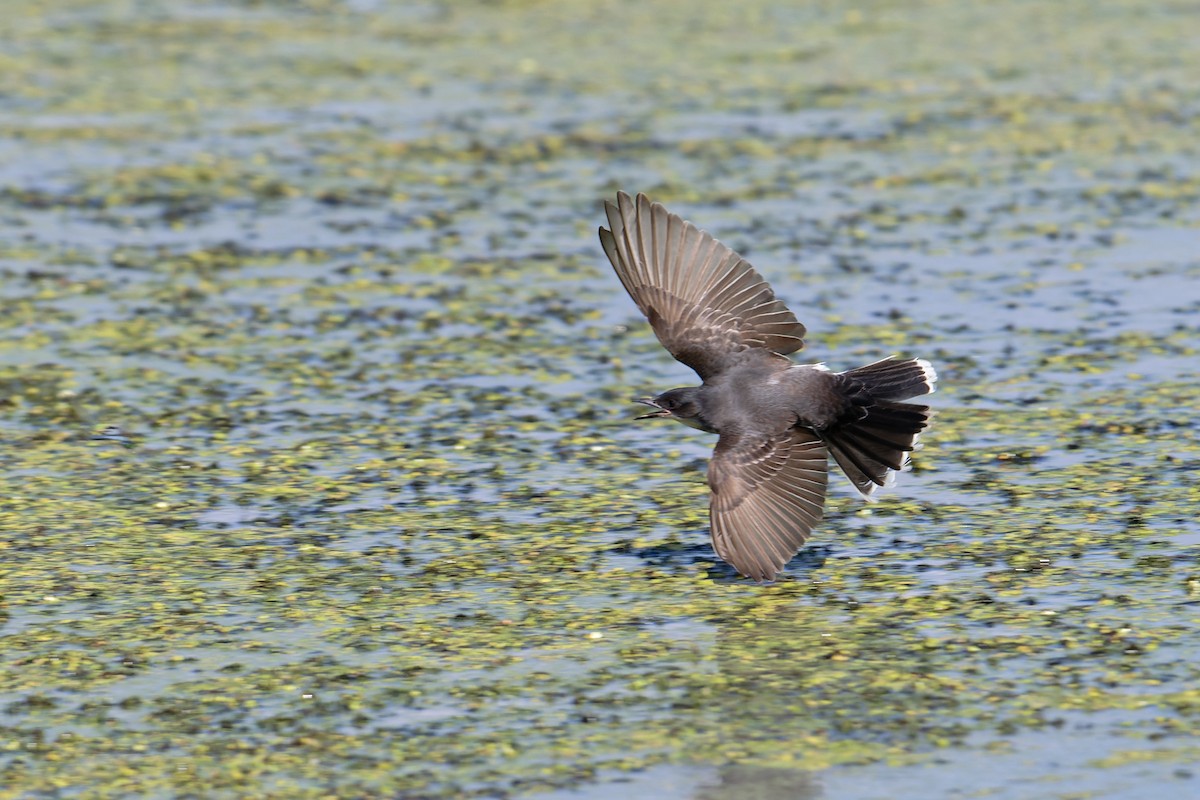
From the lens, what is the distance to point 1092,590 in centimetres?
720

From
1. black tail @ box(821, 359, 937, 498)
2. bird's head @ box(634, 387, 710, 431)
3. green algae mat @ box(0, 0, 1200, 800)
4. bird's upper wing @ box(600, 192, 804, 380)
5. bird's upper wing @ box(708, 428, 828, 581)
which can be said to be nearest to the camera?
green algae mat @ box(0, 0, 1200, 800)

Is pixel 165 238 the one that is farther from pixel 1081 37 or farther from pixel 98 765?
pixel 1081 37

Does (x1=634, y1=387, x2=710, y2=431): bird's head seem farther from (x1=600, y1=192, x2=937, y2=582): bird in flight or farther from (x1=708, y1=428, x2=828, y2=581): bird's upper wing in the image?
(x1=708, y1=428, x2=828, y2=581): bird's upper wing

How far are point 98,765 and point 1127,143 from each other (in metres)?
11.0

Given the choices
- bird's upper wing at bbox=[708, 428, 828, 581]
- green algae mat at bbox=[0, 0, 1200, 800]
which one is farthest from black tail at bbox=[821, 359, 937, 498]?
green algae mat at bbox=[0, 0, 1200, 800]

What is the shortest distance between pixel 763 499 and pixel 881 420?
62 centimetres

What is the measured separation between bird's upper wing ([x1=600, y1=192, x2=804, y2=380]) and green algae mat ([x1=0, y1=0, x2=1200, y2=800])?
821 millimetres

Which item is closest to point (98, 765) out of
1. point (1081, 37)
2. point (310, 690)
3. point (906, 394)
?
point (310, 690)

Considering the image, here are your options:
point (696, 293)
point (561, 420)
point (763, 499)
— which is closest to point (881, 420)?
point (763, 499)

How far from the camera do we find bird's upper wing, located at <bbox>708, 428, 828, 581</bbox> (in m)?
7.28

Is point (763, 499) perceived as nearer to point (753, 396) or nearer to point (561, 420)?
point (753, 396)

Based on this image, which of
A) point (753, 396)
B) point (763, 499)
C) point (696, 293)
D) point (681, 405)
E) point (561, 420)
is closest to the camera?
point (763, 499)

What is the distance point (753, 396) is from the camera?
7.77 metres

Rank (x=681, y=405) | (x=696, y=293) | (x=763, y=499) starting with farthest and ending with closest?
(x=696, y=293) < (x=681, y=405) < (x=763, y=499)
